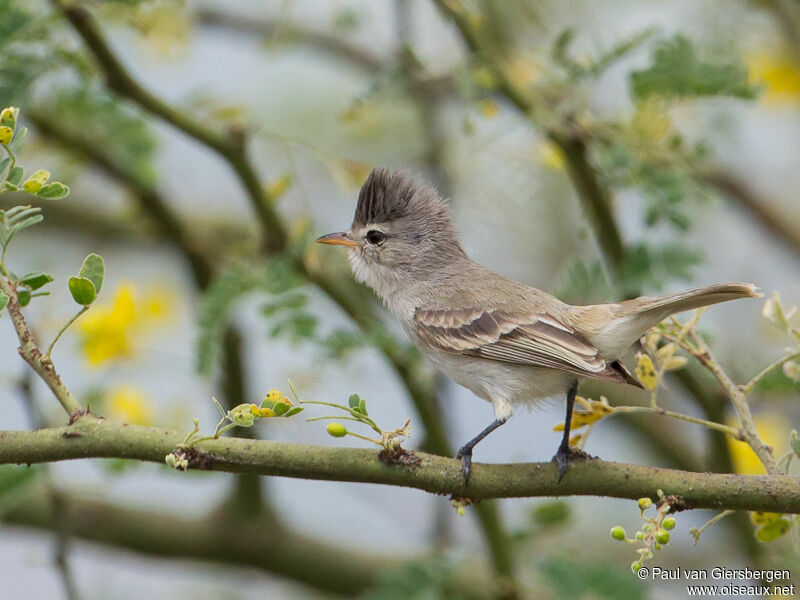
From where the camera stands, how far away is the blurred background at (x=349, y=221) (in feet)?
10.1

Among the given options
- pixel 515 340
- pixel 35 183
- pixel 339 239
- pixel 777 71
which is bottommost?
pixel 35 183

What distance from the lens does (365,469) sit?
6.24 feet

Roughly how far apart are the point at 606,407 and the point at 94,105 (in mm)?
2394

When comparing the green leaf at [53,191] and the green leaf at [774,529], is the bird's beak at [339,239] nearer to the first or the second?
the green leaf at [53,191]

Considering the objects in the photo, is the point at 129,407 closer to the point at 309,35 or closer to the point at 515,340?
the point at 515,340

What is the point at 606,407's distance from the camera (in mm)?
2174

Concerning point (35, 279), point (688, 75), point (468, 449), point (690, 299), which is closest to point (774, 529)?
point (690, 299)

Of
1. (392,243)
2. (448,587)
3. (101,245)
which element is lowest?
(448,587)

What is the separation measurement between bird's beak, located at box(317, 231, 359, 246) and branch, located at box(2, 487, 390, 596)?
1.48 m

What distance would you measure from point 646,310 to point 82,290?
4.95 feet

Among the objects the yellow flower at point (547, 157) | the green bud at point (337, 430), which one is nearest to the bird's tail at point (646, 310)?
the green bud at point (337, 430)

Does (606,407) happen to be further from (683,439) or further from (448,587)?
(683,439)

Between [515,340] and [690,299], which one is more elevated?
→ [515,340]

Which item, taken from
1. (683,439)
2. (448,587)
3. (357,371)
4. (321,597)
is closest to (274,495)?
(321,597)
